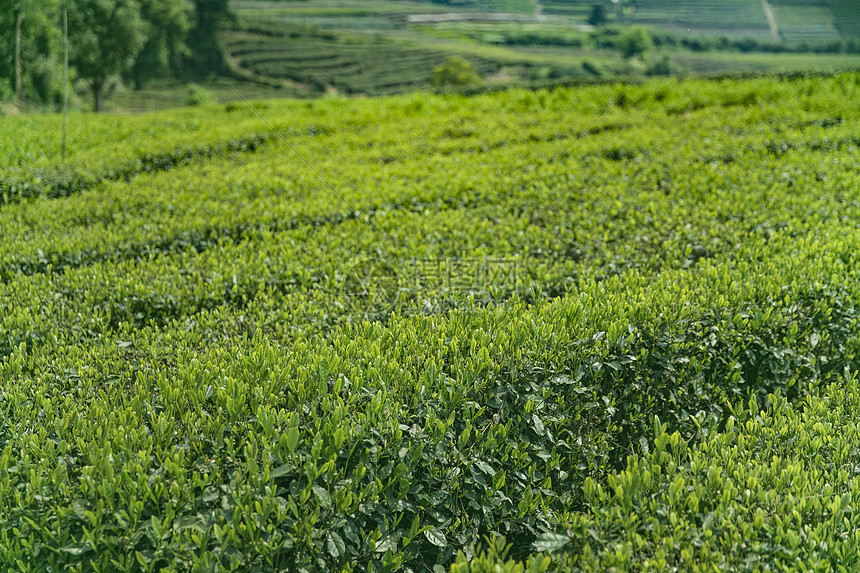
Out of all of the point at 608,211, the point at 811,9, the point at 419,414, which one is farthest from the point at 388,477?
the point at 811,9

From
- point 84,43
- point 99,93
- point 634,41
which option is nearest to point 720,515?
point 634,41

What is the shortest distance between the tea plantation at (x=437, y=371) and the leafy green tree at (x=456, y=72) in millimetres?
2435

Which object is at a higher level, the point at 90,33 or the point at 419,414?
the point at 90,33

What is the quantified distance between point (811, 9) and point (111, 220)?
12740mm

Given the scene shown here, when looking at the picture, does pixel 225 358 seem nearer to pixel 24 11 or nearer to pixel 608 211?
pixel 608 211

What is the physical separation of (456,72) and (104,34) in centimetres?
2076

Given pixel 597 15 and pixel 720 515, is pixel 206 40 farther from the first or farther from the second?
pixel 720 515

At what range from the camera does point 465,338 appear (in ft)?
11.5

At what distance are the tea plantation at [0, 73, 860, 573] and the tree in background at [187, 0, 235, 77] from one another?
1.54 meters

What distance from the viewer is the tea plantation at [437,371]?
7.77 feet

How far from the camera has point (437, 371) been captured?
3.18 meters

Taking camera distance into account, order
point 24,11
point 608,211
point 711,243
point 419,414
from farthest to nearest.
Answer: point 24,11 → point 608,211 → point 711,243 → point 419,414

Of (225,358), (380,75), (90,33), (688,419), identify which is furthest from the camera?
(90,33)

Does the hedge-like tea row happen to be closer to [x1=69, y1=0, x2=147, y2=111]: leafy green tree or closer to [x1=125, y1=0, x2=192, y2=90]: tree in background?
[x1=125, y1=0, x2=192, y2=90]: tree in background
